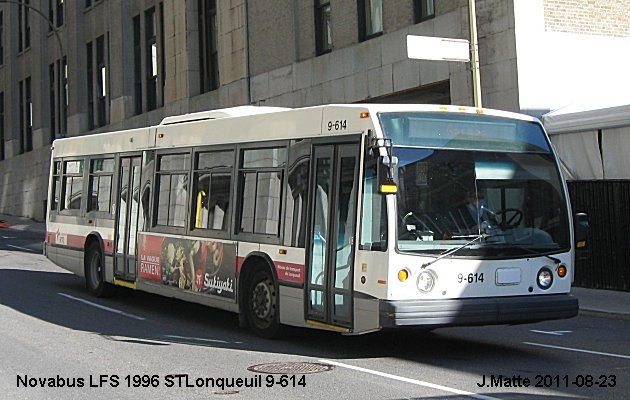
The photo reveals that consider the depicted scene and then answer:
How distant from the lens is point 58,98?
163ft

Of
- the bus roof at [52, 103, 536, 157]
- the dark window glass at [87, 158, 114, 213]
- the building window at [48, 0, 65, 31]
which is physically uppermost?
the building window at [48, 0, 65, 31]

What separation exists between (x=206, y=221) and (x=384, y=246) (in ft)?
13.7

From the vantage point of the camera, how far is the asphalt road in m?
8.95

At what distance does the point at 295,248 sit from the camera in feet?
37.8

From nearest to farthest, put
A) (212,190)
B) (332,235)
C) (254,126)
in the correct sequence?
(332,235) < (254,126) < (212,190)

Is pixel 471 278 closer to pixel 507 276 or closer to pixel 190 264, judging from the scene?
pixel 507 276

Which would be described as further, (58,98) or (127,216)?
(58,98)

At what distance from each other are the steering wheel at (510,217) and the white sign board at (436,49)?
5.94m

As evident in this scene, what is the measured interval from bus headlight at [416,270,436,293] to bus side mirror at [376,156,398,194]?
0.95m

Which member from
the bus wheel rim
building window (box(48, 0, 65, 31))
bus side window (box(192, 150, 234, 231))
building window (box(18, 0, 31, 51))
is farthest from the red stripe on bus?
building window (box(18, 0, 31, 51))

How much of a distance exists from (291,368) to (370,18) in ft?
55.4

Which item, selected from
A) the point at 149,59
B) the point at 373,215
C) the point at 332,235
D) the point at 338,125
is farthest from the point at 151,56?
the point at 373,215

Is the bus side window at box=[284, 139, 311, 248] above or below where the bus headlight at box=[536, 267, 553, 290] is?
above

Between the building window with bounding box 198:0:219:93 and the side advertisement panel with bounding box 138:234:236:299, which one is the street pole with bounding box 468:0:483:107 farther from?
the building window with bounding box 198:0:219:93
